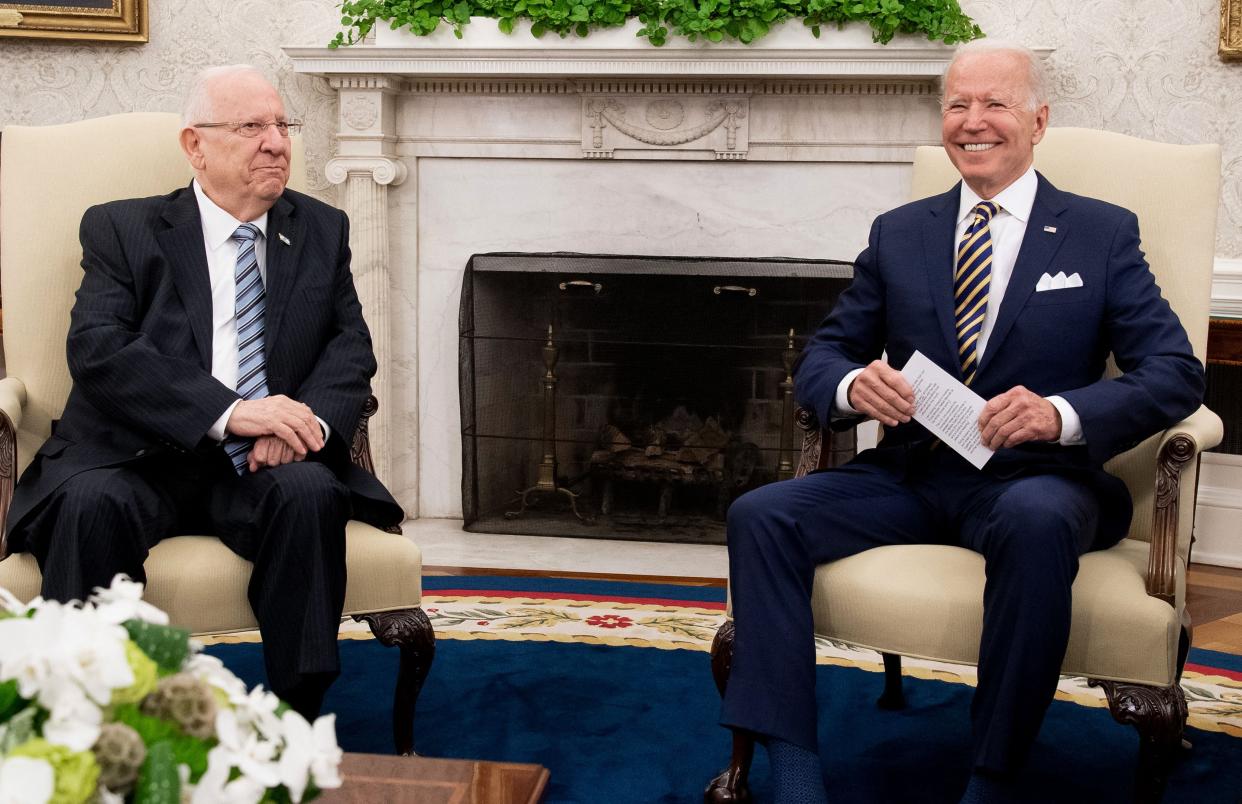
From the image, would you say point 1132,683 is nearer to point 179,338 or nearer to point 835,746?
point 835,746

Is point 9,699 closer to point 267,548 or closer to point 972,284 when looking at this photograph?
point 267,548

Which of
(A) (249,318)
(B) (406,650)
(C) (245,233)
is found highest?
(C) (245,233)

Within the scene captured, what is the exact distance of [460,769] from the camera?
152 centimetres

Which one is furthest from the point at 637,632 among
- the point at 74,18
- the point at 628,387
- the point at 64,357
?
the point at 74,18

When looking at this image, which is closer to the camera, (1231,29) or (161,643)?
(161,643)

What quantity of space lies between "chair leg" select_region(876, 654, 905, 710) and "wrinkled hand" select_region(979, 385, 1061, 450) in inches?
29.2

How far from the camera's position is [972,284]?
2279mm

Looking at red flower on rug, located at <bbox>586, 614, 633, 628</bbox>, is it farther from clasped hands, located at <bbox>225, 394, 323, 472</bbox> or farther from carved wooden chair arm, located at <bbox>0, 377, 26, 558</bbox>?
carved wooden chair arm, located at <bbox>0, 377, 26, 558</bbox>

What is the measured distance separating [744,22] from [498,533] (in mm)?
1836

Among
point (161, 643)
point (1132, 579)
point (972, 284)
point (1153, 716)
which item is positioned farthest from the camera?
point (972, 284)

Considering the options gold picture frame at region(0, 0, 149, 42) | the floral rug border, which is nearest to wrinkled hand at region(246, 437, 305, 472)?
the floral rug border

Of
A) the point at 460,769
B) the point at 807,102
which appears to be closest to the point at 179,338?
the point at 460,769

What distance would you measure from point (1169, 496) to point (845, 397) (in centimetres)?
56

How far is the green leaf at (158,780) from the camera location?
2.71 feet
